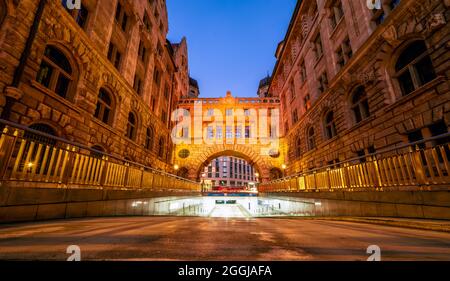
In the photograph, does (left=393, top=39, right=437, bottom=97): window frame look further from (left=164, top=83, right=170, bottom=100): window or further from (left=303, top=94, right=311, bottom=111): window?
(left=164, top=83, right=170, bottom=100): window

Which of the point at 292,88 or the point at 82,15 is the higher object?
the point at 292,88

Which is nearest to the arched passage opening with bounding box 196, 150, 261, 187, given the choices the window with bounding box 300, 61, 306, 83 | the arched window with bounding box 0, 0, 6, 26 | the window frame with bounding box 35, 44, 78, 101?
the window with bounding box 300, 61, 306, 83

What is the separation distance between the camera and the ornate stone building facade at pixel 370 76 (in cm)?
770

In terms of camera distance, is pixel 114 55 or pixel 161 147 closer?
pixel 114 55

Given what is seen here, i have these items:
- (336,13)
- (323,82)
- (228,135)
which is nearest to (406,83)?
(323,82)

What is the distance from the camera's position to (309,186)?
402 inches

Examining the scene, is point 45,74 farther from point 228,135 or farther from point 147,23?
point 228,135

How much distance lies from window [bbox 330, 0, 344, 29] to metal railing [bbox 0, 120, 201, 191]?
59.3 ft

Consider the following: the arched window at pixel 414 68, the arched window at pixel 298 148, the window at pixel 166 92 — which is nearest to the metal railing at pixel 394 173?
the arched window at pixel 414 68

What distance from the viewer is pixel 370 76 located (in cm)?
1060

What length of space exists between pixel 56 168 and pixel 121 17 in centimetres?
1473

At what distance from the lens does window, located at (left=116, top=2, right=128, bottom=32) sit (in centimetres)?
1423

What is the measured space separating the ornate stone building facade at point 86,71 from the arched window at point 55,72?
0.13ft

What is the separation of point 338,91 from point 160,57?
18276 millimetres
